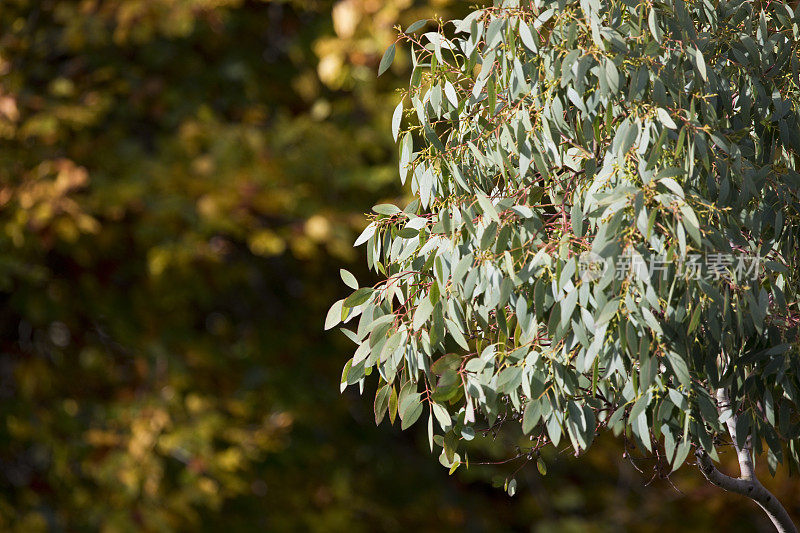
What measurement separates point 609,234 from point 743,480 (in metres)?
0.60

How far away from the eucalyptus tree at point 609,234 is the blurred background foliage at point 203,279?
2043mm

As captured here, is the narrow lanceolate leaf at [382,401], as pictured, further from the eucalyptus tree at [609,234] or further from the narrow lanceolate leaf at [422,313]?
the narrow lanceolate leaf at [422,313]

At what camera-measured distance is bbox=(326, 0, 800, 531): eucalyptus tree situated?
111 centimetres

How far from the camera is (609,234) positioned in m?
1.07

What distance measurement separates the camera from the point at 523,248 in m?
1.20

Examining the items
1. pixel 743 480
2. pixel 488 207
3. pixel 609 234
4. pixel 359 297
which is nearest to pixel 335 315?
pixel 359 297

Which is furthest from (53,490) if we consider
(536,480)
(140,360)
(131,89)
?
(536,480)

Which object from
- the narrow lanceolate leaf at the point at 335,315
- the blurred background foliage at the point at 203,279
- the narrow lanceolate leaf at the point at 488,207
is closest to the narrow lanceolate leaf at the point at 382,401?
the narrow lanceolate leaf at the point at 335,315

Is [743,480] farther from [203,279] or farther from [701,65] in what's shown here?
[203,279]

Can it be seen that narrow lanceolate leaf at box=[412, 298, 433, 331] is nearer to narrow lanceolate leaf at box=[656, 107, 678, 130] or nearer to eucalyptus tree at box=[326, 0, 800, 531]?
eucalyptus tree at box=[326, 0, 800, 531]

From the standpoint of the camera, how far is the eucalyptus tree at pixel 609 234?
1.11 meters

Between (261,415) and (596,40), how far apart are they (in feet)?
9.98

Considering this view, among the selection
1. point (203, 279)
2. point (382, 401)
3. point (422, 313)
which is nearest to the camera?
point (422, 313)

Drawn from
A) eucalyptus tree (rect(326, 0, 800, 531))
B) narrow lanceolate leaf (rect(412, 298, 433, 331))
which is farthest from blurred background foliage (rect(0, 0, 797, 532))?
narrow lanceolate leaf (rect(412, 298, 433, 331))
